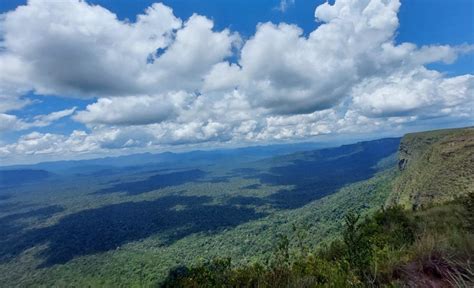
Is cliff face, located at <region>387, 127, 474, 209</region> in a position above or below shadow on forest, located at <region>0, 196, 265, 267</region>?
above

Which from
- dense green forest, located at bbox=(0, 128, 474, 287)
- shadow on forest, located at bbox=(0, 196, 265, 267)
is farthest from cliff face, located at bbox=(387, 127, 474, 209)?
shadow on forest, located at bbox=(0, 196, 265, 267)

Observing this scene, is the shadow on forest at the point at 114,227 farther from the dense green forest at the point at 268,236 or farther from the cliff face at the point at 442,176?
the cliff face at the point at 442,176

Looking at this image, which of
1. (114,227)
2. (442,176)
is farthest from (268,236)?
(114,227)

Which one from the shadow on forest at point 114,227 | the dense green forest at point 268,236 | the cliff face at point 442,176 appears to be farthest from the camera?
the shadow on forest at point 114,227

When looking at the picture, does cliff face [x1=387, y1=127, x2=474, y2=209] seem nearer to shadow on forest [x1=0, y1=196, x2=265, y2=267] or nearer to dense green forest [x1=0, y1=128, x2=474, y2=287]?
dense green forest [x1=0, y1=128, x2=474, y2=287]

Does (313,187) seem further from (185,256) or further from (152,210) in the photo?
(185,256)

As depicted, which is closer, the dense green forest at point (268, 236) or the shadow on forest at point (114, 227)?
the dense green forest at point (268, 236)

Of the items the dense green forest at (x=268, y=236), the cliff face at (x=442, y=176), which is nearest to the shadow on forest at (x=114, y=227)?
the dense green forest at (x=268, y=236)
